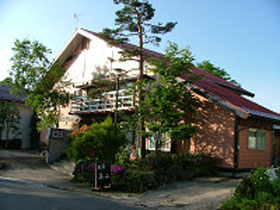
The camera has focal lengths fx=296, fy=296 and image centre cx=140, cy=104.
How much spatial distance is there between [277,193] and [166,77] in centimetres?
697

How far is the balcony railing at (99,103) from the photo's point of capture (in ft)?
57.7

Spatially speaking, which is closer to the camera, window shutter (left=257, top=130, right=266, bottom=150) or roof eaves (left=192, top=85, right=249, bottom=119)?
roof eaves (left=192, top=85, right=249, bottom=119)

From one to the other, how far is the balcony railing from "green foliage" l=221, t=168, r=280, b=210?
9.19 metres

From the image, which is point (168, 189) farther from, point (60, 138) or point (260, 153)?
point (60, 138)

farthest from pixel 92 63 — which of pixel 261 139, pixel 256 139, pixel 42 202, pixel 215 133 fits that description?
pixel 42 202

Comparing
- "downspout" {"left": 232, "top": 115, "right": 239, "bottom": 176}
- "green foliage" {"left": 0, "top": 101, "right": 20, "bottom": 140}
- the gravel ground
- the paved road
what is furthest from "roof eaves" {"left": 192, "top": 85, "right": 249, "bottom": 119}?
"green foliage" {"left": 0, "top": 101, "right": 20, "bottom": 140}

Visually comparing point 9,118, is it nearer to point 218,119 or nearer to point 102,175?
point 102,175

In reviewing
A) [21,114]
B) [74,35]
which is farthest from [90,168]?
[21,114]

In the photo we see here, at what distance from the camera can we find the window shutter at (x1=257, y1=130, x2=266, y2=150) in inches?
603

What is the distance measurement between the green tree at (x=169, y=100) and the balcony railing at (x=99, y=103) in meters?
3.20

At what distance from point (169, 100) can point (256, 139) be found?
5.46 meters

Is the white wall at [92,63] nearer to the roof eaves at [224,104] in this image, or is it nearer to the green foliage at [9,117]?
the green foliage at [9,117]

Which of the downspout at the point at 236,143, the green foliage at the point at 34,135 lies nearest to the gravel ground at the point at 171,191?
the downspout at the point at 236,143

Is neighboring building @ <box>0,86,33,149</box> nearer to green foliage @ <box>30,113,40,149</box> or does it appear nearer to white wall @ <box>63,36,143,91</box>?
green foliage @ <box>30,113,40,149</box>
